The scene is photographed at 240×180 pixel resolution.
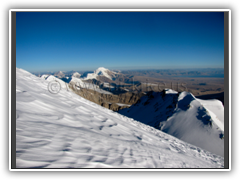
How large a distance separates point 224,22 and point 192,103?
20.3 metres

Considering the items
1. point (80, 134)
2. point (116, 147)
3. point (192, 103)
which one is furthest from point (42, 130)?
point (192, 103)

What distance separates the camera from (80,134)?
2961 mm

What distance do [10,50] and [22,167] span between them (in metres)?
2.42

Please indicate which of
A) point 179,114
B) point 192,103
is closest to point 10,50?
point 179,114

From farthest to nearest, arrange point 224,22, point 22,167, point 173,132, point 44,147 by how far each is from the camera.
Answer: point 173,132
point 224,22
point 44,147
point 22,167

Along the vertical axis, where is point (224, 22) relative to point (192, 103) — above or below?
above

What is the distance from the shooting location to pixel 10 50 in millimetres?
2508

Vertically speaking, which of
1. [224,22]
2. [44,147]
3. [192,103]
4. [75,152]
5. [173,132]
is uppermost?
[224,22]

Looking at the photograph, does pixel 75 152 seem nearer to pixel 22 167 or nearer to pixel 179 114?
pixel 22 167

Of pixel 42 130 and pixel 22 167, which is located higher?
pixel 42 130

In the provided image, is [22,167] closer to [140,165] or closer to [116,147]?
[116,147]
